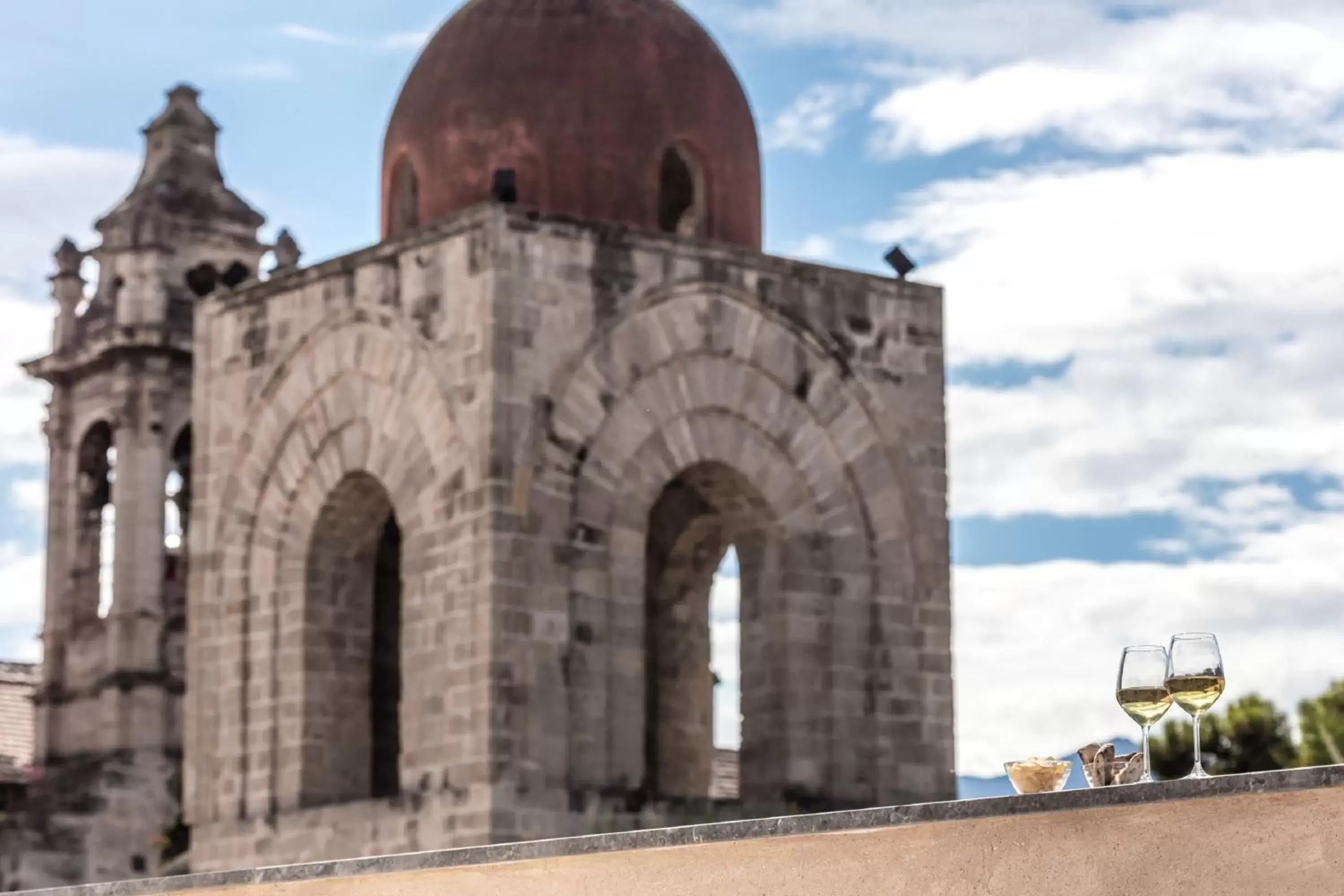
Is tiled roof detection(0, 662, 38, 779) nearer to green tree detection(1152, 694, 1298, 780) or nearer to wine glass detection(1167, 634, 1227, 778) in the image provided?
green tree detection(1152, 694, 1298, 780)

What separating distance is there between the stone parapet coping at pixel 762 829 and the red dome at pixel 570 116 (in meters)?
14.8

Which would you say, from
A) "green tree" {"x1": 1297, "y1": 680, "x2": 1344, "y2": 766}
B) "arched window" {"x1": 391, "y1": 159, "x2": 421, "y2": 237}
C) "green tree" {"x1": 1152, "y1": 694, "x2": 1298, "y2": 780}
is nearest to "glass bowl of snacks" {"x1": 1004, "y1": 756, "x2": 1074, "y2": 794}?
"arched window" {"x1": 391, "y1": 159, "x2": 421, "y2": 237}

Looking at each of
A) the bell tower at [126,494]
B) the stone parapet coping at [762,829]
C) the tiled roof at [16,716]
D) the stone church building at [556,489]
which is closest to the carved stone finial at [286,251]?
the bell tower at [126,494]

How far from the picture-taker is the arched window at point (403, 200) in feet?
83.0

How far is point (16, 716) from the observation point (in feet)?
145

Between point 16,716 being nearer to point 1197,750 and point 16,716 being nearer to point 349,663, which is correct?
point 349,663

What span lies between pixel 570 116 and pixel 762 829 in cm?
1677

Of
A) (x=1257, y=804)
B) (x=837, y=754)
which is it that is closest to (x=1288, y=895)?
(x=1257, y=804)

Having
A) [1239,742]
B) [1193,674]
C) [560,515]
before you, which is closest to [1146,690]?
[1193,674]

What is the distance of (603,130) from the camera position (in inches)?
960

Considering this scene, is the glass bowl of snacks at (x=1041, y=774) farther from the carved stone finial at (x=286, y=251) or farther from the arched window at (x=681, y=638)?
the carved stone finial at (x=286, y=251)

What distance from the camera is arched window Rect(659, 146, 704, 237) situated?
2505cm

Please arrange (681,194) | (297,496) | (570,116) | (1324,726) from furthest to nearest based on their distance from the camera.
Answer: (1324,726) < (681,194) < (297,496) < (570,116)

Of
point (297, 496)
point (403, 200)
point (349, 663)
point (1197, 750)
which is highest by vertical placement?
point (403, 200)
